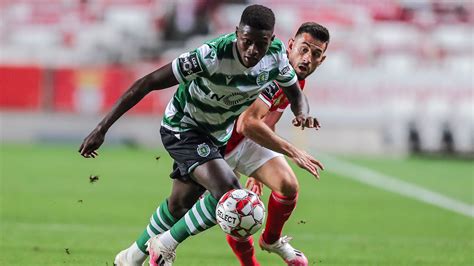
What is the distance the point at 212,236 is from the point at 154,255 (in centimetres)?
398

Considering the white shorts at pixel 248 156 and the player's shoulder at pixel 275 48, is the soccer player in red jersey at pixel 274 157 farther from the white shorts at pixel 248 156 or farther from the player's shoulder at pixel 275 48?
the player's shoulder at pixel 275 48

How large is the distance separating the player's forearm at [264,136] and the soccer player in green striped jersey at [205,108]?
0.14 meters

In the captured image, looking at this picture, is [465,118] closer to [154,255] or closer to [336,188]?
[336,188]

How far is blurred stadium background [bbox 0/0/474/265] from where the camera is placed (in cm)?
2161

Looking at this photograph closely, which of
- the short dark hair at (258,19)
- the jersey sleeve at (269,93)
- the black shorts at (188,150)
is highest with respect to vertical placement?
the short dark hair at (258,19)

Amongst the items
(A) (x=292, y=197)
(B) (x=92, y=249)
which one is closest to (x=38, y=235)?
(B) (x=92, y=249)

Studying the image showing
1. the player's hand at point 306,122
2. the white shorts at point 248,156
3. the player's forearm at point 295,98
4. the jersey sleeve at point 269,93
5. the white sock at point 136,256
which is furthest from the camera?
the white shorts at point 248,156

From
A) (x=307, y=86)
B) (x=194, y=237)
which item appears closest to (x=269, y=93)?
(x=194, y=237)

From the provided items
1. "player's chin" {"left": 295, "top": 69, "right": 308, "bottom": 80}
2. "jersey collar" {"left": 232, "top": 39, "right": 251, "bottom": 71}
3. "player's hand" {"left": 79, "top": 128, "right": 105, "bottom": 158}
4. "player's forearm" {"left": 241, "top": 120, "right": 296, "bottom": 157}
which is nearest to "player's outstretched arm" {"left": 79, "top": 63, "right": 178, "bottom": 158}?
"player's hand" {"left": 79, "top": 128, "right": 105, "bottom": 158}

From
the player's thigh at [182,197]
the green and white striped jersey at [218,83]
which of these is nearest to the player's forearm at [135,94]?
the green and white striped jersey at [218,83]

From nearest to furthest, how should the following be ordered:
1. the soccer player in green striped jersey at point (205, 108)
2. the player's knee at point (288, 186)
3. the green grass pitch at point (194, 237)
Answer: the soccer player in green striped jersey at point (205, 108)
the player's knee at point (288, 186)
the green grass pitch at point (194, 237)

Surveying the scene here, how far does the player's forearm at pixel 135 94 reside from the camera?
7.11 meters

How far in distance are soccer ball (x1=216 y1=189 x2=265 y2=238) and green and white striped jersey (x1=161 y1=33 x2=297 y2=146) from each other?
78cm

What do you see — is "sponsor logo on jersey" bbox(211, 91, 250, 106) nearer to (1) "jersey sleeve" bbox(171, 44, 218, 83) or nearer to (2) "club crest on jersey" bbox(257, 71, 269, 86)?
(2) "club crest on jersey" bbox(257, 71, 269, 86)
